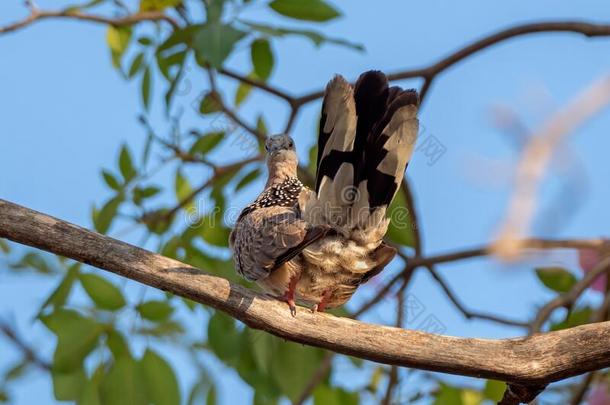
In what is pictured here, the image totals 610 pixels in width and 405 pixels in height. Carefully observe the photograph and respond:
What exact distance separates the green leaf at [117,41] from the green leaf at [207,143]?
69cm

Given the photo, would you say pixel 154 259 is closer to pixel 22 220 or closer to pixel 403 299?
pixel 22 220

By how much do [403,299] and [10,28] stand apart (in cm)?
237

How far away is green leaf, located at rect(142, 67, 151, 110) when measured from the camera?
4582 mm

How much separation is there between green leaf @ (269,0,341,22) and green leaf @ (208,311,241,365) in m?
1.45

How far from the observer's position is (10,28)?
186 inches

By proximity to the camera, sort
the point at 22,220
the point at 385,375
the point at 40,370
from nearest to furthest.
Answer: the point at 22,220 → the point at 385,375 → the point at 40,370

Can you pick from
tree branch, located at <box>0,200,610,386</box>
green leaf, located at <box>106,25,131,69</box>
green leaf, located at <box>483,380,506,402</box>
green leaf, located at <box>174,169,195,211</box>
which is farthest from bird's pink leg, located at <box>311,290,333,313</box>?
green leaf, located at <box>106,25,131,69</box>

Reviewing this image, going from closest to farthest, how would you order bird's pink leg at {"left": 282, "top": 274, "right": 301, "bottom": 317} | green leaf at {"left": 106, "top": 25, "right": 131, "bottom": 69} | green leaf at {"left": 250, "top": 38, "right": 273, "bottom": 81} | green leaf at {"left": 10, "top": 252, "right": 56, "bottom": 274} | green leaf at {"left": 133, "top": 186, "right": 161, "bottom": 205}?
bird's pink leg at {"left": 282, "top": 274, "right": 301, "bottom": 317}
green leaf at {"left": 250, "top": 38, "right": 273, "bottom": 81}
green leaf at {"left": 133, "top": 186, "right": 161, "bottom": 205}
green leaf at {"left": 106, "top": 25, "right": 131, "bottom": 69}
green leaf at {"left": 10, "top": 252, "right": 56, "bottom": 274}

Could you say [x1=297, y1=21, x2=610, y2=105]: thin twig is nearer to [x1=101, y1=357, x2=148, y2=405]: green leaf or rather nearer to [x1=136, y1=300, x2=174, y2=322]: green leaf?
[x1=136, y1=300, x2=174, y2=322]: green leaf

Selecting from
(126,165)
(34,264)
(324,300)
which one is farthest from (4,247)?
(324,300)

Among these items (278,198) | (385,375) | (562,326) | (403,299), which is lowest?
(385,375)

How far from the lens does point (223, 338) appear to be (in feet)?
14.6

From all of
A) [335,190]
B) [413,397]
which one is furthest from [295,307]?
[413,397]

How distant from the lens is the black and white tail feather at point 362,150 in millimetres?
3342
